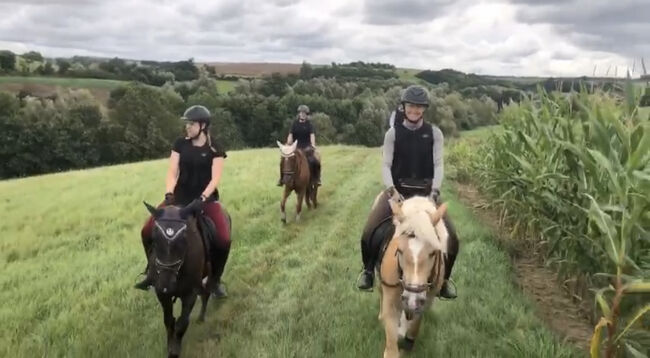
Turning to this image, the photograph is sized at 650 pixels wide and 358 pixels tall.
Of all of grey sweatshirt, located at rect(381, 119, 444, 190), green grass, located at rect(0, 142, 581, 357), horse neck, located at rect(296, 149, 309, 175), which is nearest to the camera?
green grass, located at rect(0, 142, 581, 357)

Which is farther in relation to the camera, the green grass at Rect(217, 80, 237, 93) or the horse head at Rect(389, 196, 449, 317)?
the green grass at Rect(217, 80, 237, 93)

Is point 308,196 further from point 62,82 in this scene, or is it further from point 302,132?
point 62,82

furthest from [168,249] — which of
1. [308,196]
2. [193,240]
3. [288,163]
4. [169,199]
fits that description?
[308,196]

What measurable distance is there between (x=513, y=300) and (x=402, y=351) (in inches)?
79.6

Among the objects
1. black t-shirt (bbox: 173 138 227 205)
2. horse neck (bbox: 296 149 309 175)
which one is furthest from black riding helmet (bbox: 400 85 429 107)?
horse neck (bbox: 296 149 309 175)

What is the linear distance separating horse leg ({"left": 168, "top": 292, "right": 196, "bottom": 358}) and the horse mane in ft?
8.59

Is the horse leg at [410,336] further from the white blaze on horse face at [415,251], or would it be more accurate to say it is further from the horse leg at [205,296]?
the horse leg at [205,296]

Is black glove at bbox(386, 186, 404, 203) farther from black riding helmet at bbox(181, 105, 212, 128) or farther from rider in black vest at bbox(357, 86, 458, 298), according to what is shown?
black riding helmet at bbox(181, 105, 212, 128)

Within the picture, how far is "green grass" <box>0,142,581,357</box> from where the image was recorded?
6059 mm

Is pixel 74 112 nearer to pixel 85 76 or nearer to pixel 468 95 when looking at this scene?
pixel 468 95

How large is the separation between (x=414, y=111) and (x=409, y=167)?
0.64 meters

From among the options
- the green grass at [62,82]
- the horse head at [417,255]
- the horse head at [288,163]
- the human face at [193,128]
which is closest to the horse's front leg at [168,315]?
the human face at [193,128]

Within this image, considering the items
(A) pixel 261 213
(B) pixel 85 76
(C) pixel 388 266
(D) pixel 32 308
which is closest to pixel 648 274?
(C) pixel 388 266

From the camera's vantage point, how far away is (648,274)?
4.68 metres
